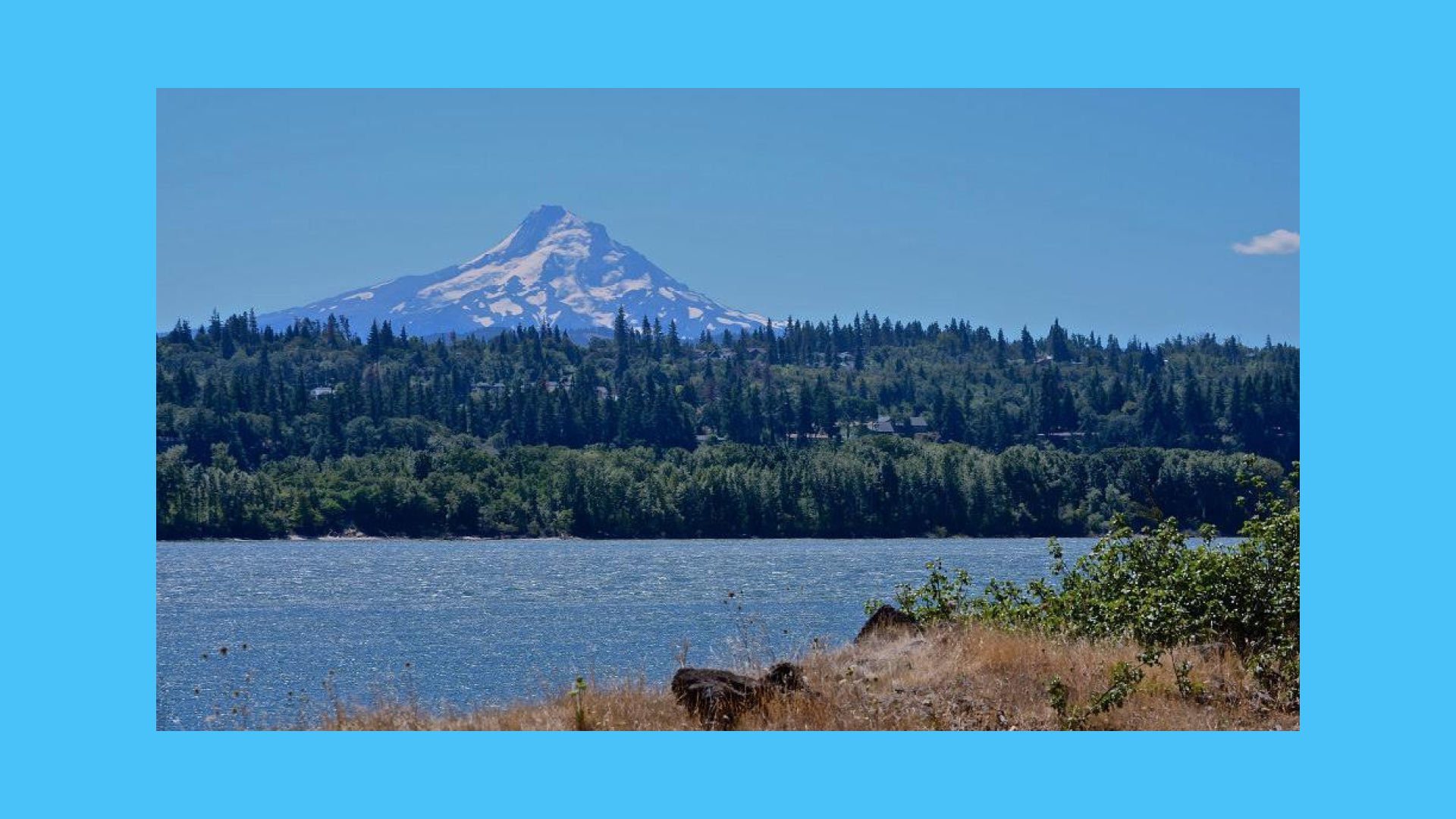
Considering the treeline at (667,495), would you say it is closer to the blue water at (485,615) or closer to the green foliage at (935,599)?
the blue water at (485,615)

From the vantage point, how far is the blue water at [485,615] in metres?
25.2

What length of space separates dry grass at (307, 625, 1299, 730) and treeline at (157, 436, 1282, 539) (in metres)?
87.4

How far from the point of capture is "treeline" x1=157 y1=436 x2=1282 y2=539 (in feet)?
366

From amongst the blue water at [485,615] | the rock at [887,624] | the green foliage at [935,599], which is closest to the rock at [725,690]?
the blue water at [485,615]

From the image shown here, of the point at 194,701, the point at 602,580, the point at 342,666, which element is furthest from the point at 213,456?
the point at 194,701

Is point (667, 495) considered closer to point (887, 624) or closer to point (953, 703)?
point (887, 624)

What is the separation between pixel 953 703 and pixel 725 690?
1889 mm

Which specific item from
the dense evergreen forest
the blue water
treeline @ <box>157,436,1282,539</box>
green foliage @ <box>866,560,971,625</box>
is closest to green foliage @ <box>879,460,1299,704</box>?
green foliage @ <box>866,560,971,625</box>

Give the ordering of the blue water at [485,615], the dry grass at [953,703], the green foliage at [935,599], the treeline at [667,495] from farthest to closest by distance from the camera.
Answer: the treeline at [667,495]
the blue water at [485,615]
the green foliage at [935,599]
the dry grass at [953,703]

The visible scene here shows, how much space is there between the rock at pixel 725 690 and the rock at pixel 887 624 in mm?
2917

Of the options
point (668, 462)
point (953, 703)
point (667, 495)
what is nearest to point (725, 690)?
point (953, 703)

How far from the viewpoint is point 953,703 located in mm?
12703

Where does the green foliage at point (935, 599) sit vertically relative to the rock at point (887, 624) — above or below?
above

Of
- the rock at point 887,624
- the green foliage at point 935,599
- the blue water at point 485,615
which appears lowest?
the blue water at point 485,615
